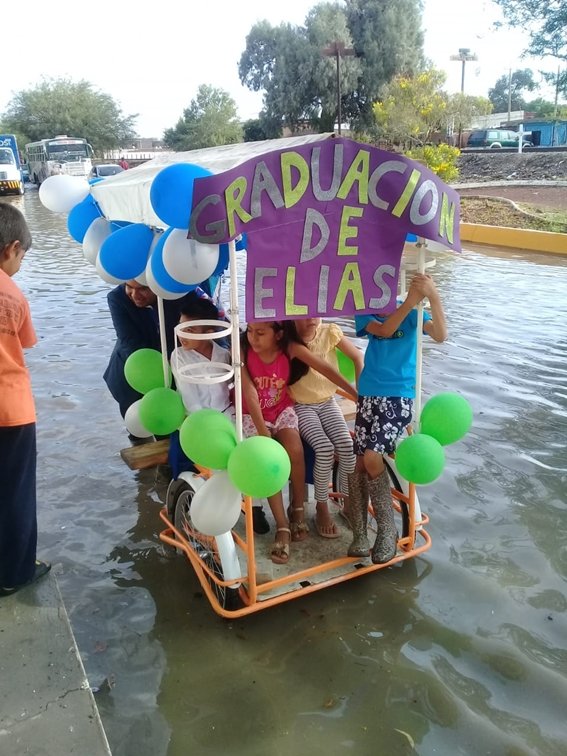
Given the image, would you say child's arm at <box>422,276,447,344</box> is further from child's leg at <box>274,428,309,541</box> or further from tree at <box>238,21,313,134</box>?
tree at <box>238,21,313,134</box>

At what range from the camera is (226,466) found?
2719 mm

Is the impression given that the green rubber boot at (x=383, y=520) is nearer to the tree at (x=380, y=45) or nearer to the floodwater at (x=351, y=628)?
the floodwater at (x=351, y=628)

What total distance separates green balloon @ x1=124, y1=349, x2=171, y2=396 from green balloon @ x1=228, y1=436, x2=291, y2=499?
1183mm

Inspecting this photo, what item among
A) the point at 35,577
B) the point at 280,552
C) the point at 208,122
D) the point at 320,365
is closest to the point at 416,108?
the point at 320,365

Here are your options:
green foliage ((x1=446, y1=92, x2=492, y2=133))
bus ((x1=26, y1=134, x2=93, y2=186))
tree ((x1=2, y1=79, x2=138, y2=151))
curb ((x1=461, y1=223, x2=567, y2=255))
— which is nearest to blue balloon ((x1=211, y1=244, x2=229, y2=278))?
curb ((x1=461, y1=223, x2=567, y2=255))

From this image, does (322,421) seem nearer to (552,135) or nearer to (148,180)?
(148,180)

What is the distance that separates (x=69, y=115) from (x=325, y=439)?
194ft

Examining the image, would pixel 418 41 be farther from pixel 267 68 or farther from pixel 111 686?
pixel 111 686

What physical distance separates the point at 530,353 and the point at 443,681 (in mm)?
5191

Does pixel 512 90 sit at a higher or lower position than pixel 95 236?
higher

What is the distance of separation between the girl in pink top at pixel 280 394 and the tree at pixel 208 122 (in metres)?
48.3

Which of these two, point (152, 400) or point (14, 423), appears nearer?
point (14, 423)

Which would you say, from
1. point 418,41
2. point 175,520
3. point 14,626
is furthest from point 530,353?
point 418,41

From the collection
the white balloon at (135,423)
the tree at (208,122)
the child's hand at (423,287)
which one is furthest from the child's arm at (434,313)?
the tree at (208,122)
